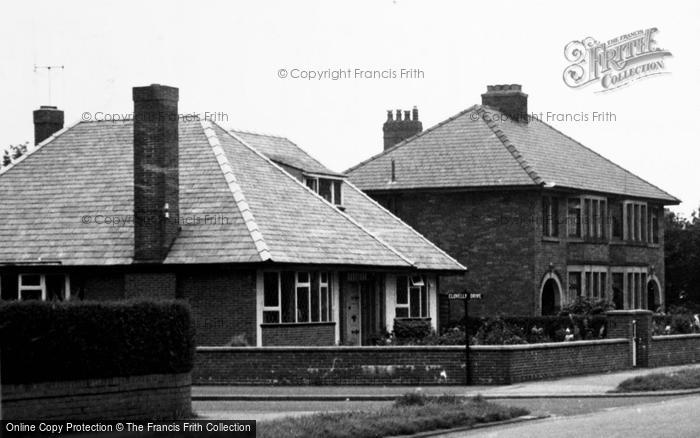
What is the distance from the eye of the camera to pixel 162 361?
23344 mm

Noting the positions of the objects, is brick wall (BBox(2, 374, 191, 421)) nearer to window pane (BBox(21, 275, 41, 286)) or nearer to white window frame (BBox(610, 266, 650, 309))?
window pane (BBox(21, 275, 41, 286))

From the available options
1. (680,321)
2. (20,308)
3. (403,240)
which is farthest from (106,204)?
(20,308)

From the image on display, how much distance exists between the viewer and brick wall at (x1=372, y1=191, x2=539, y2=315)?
55031mm

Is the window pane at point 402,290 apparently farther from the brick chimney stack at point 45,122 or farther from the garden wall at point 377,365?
the brick chimney stack at point 45,122

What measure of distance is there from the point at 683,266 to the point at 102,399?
181 feet

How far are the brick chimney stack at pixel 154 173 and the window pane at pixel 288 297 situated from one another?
123 inches

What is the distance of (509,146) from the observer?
5781 centimetres

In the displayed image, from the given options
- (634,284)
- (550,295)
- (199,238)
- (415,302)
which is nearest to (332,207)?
(415,302)

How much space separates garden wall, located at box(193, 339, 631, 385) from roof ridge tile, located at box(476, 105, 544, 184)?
21001 millimetres

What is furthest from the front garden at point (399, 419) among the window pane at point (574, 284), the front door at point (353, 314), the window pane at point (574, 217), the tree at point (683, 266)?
the tree at point (683, 266)

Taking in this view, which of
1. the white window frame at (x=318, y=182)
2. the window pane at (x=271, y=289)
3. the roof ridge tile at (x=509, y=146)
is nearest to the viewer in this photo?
the window pane at (x=271, y=289)

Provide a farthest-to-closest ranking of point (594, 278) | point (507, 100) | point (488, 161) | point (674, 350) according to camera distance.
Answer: point (507, 100)
point (594, 278)
point (488, 161)
point (674, 350)

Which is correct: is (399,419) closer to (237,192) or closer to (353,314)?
(237,192)

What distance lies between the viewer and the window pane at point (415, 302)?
153ft
